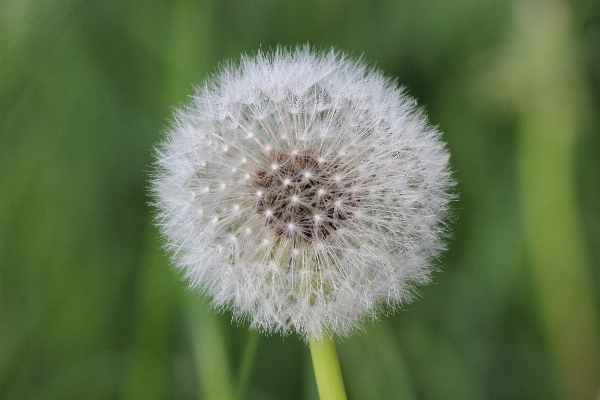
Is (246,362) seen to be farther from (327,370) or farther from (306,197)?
(306,197)

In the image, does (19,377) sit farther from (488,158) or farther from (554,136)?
(554,136)

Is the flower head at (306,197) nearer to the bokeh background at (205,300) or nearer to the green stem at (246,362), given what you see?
the green stem at (246,362)

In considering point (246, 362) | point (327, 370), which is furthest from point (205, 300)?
point (327, 370)

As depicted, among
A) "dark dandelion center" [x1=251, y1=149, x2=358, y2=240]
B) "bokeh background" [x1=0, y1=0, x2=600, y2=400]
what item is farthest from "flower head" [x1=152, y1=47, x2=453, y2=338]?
"bokeh background" [x1=0, y1=0, x2=600, y2=400]

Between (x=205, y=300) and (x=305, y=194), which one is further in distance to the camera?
(x=205, y=300)

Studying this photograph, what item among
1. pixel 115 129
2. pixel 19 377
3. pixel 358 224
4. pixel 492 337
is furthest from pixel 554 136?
pixel 19 377

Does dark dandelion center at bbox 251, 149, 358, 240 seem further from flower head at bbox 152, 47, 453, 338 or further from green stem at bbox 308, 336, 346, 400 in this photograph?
green stem at bbox 308, 336, 346, 400

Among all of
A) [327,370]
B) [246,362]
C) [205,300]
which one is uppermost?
[205,300]

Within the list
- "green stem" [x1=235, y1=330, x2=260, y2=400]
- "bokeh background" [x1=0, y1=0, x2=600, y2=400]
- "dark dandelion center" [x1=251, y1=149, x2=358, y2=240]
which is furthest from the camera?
"bokeh background" [x1=0, y1=0, x2=600, y2=400]
